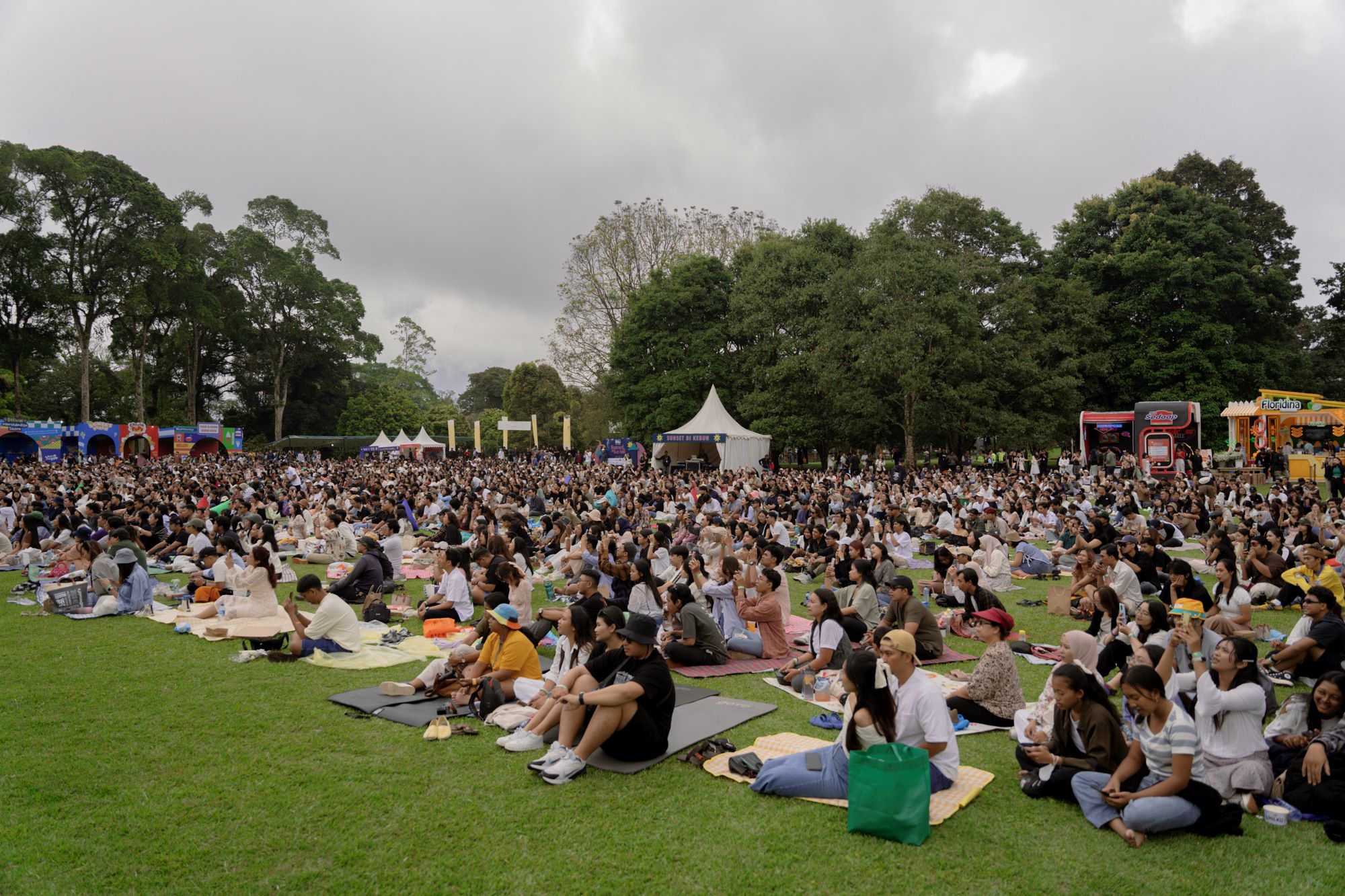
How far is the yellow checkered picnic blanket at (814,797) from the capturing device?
4453 mm

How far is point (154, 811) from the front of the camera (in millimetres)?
4363

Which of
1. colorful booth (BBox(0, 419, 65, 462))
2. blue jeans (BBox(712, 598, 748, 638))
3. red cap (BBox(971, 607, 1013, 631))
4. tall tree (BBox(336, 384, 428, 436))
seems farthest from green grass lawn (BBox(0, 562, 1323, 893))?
tall tree (BBox(336, 384, 428, 436))

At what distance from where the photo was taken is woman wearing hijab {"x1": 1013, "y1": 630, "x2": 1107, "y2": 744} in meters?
5.06

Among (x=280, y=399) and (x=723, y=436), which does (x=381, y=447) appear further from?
(x=723, y=436)

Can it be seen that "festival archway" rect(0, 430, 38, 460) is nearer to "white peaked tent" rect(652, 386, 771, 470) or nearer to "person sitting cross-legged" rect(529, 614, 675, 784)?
"white peaked tent" rect(652, 386, 771, 470)

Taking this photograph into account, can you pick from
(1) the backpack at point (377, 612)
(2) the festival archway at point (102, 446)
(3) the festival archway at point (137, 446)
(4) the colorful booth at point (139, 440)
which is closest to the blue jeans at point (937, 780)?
(1) the backpack at point (377, 612)

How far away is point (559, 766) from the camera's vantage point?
488 cm

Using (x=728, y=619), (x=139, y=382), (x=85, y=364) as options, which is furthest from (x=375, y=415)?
(x=728, y=619)

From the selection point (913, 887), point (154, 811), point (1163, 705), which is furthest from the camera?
point (154, 811)

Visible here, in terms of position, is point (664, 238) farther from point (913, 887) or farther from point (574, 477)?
point (913, 887)

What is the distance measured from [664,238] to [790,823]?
38.4 meters

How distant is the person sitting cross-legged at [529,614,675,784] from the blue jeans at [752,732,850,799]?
790mm

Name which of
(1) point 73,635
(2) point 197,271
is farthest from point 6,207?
(1) point 73,635

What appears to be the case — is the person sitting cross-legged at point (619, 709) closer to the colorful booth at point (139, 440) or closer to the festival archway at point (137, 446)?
the colorful booth at point (139, 440)
